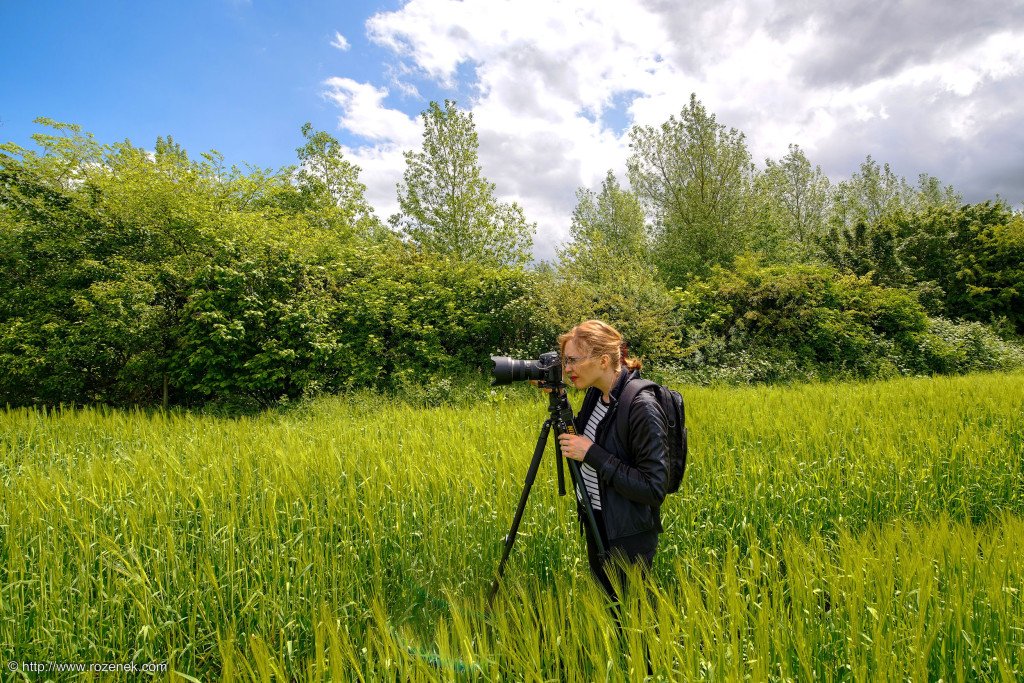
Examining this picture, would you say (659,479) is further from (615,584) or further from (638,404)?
(615,584)

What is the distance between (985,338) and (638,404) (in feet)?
52.2

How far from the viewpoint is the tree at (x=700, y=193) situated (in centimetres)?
1827

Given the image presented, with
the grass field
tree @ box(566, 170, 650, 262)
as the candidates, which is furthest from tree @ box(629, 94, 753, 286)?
the grass field

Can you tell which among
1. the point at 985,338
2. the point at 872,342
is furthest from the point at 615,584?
the point at 985,338

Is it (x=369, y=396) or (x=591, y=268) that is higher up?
(x=591, y=268)

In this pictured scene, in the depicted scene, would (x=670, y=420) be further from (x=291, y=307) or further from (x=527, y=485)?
(x=291, y=307)

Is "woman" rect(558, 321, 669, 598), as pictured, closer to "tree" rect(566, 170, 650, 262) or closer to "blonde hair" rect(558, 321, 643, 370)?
"blonde hair" rect(558, 321, 643, 370)

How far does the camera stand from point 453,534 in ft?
9.01

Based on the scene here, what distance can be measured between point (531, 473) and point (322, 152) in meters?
27.1

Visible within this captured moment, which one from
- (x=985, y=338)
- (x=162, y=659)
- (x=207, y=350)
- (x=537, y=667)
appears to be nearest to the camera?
(x=537, y=667)

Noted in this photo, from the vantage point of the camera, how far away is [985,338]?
11938 millimetres

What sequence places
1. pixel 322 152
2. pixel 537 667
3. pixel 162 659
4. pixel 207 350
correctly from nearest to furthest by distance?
1. pixel 537 667
2. pixel 162 659
3. pixel 207 350
4. pixel 322 152

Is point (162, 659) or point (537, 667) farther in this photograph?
point (162, 659)

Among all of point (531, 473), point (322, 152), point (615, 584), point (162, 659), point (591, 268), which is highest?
point (322, 152)
